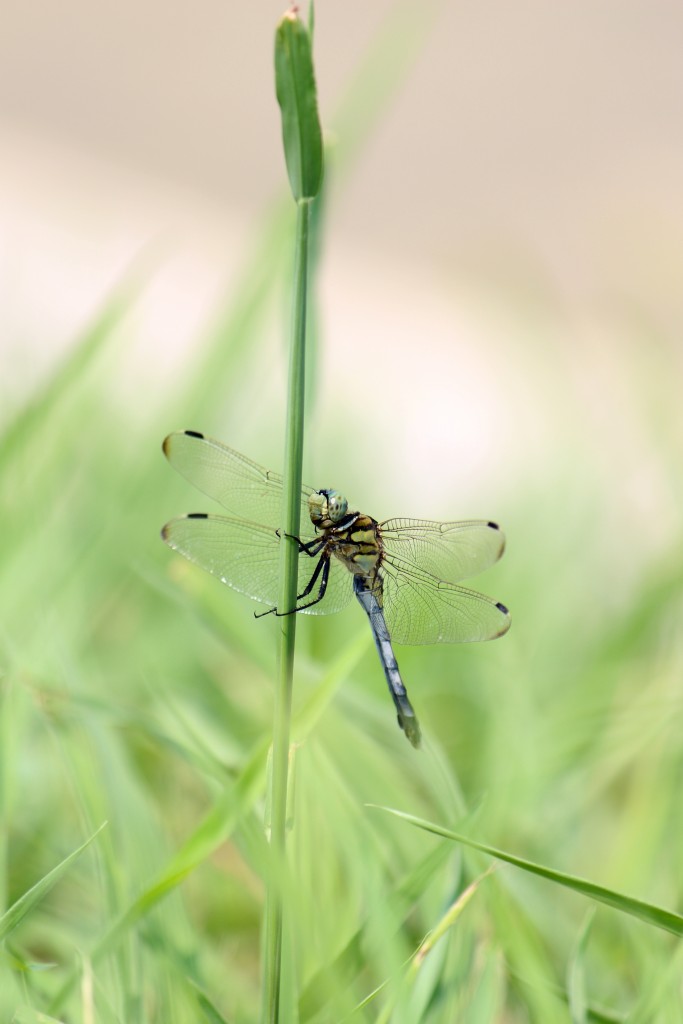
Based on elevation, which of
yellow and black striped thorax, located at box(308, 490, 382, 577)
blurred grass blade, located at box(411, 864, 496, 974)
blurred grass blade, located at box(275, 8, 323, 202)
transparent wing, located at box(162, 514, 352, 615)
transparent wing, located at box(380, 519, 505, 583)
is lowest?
blurred grass blade, located at box(411, 864, 496, 974)

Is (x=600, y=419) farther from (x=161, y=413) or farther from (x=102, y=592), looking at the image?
(x=102, y=592)

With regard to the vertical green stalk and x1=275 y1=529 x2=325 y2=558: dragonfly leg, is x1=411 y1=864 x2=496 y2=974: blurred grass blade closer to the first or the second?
the vertical green stalk

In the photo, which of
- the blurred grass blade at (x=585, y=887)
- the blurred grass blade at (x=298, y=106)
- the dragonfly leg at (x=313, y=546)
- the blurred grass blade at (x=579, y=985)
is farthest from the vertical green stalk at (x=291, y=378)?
the dragonfly leg at (x=313, y=546)

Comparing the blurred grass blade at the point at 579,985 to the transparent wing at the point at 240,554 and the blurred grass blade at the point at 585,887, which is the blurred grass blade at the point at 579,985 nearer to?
the blurred grass blade at the point at 585,887

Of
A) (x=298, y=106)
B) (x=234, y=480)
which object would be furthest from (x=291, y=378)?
(x=234, y=480)

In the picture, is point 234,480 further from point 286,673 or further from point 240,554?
point 286,673

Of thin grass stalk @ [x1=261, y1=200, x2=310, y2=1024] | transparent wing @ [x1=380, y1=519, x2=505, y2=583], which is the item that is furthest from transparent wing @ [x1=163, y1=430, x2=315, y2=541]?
thin grass stalk @ [x1=261, y1=200, x2=310, y2=1024]
